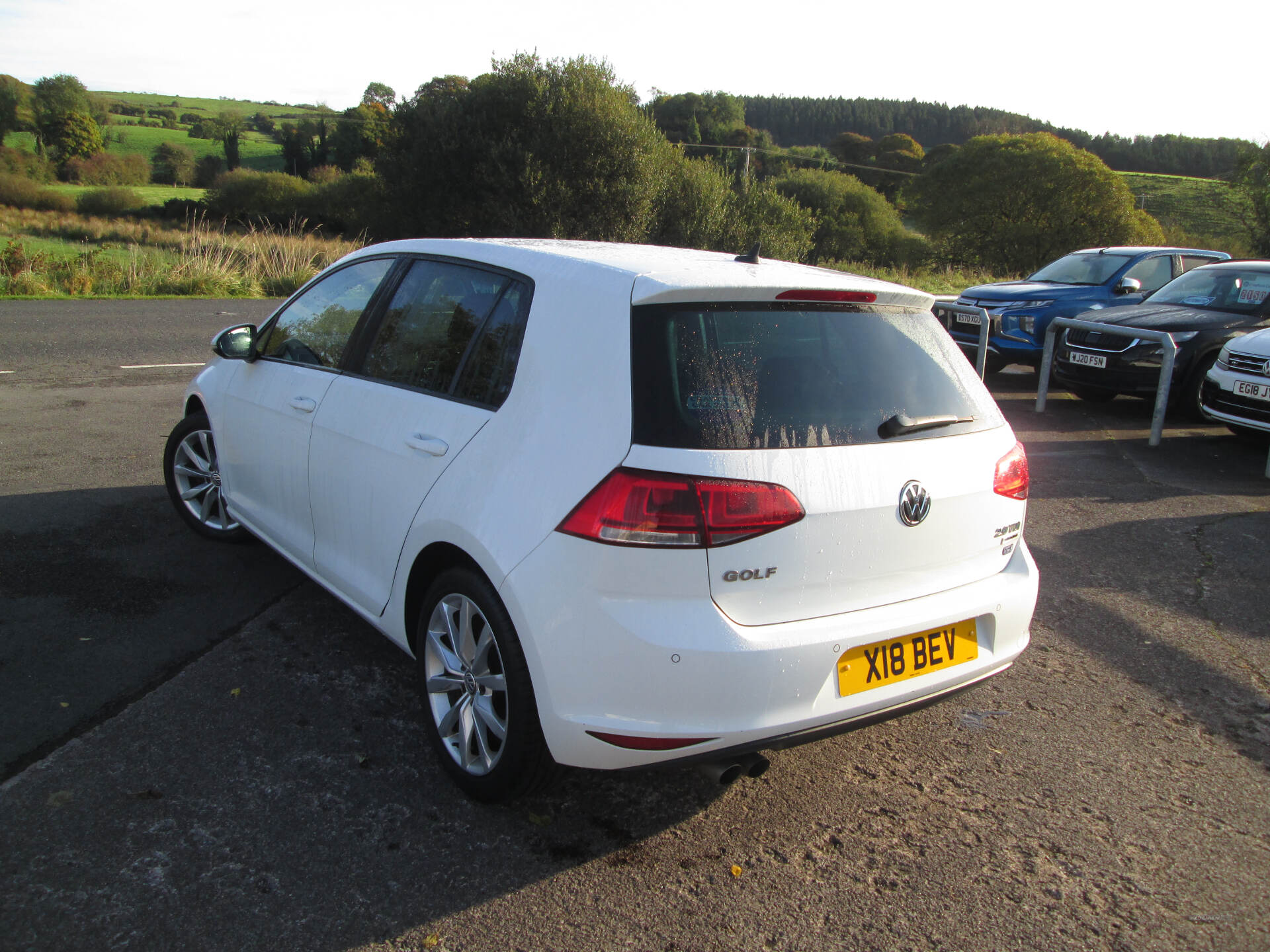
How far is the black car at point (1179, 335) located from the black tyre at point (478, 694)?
8878 mm

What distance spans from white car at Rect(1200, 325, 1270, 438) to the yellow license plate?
21.9ft

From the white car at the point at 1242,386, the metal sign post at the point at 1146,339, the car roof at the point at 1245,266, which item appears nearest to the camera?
the white car at the point at 1242,386

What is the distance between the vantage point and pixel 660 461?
236cm

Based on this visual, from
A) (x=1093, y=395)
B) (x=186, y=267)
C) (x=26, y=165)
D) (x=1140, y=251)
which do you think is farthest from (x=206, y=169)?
(x=1093, y=395)

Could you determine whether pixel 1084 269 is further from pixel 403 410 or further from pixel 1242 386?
pixel 403 410

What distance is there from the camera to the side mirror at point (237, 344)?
437 cm

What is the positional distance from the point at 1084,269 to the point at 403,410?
1151 centimetres

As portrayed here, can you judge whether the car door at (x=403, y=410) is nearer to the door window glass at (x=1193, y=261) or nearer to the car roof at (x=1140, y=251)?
the car roof at (x=1140, y=251)

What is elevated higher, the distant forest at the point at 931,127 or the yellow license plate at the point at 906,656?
the distant forest at the point at 931,127

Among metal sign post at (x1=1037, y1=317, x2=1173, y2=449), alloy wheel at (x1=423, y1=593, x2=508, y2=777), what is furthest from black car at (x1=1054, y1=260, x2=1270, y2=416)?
alloy wheel at (x1=423, y1=593, x2=508, y2=777)

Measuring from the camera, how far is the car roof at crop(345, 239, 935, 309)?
2588mm

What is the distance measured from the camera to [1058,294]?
1125 centimetres

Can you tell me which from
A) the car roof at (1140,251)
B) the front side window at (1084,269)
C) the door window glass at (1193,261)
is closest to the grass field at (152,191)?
the front side window at (1084,269)

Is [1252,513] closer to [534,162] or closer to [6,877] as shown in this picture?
[6,877]
